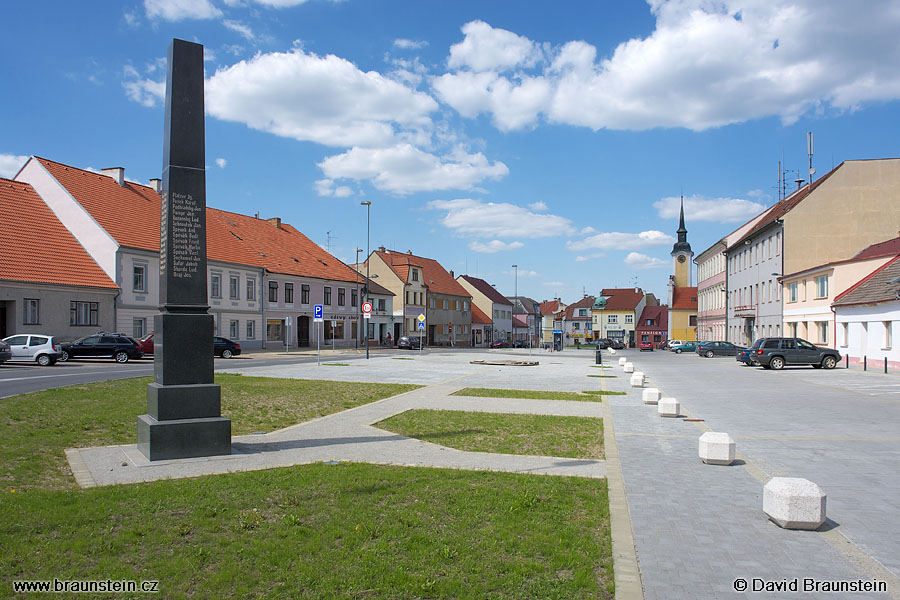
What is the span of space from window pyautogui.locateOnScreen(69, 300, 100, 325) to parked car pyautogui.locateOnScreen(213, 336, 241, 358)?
683 centimetres

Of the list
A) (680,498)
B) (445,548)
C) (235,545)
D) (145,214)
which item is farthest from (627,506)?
(145,214)

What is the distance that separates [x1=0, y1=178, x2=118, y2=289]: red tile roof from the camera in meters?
34.3

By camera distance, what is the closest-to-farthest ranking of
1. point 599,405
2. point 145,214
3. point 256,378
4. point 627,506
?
point 627,506
point 599,405
point 256,378
point 145,214

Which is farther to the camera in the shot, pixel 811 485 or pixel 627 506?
pixel 627 506

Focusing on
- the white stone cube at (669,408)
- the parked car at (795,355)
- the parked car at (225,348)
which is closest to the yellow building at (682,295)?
the parked car at (795,355)

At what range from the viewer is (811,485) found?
6.23 metres

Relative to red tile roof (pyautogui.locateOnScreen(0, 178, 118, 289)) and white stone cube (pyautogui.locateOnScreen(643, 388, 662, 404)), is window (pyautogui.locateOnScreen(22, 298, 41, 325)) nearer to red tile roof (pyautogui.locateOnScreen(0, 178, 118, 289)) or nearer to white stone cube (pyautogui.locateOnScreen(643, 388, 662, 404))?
red tile roof (pyautogui.locateOnScreen(0, 178, 118, 289))

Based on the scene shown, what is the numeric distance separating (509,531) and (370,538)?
4.06 feet

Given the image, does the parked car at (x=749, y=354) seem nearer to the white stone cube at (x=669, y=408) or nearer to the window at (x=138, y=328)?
the white stone cube at (x=669, y=408)

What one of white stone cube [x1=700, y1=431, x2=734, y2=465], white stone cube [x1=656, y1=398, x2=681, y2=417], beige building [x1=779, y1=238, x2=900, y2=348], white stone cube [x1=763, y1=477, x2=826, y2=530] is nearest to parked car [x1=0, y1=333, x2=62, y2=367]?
white stone cube [x1=656, y1=398, x2=681, y2=417]

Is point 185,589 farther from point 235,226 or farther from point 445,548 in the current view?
point 235,226

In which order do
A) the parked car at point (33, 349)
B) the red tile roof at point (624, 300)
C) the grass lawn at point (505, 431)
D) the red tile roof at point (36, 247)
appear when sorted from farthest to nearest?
1. the red tile roof at point (624, 300)
2. the red tile roof at point (36, 247)
3. the parked car at point (33, 349)
4. the grass lawn at point (505, 431)

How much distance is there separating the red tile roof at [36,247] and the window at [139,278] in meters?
1.59

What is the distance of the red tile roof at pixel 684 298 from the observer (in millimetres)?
104062
